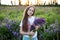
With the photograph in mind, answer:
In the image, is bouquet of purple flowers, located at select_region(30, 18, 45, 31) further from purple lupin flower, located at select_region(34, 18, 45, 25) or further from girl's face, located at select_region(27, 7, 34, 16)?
girl's face, located at select_region(27, 7, 34, 16)

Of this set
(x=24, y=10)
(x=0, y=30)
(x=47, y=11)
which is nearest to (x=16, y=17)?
(x=24, y=10)

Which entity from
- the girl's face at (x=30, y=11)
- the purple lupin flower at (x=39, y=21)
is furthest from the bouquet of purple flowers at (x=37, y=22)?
the girl's face at (x=30, y=11)

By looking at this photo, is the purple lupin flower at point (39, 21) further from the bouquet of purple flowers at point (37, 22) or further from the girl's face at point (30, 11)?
the girl's face at point (30, 11)

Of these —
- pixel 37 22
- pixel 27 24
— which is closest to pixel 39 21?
pixel 37 22

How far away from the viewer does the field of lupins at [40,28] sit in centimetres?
202

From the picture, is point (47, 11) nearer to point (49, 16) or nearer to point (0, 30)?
point (49, 16)

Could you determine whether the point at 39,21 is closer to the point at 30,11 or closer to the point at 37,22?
the point at 37,22

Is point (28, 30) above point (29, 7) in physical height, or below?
below

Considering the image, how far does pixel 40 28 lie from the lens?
2.01m

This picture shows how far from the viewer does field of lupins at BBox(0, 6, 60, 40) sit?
6.62ft

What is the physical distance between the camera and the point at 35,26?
2012 millimetres

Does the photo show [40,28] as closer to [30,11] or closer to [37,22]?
[37,22]

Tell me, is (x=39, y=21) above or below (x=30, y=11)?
below

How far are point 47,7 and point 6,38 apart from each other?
2.11 ft
